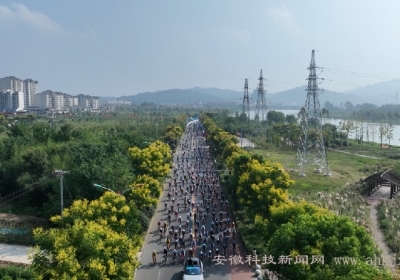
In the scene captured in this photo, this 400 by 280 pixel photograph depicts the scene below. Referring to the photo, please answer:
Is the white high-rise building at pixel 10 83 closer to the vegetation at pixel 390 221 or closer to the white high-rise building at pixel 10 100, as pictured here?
the white high-rise building at pixel 10 100

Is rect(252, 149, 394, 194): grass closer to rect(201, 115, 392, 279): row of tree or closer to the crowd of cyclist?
the crowd of cyclist

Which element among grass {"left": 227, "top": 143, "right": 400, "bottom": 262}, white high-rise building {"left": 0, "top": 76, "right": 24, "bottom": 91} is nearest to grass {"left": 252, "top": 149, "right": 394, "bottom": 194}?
grass {"left": 227, "top": 143, "right": 400, "bottom": 262}

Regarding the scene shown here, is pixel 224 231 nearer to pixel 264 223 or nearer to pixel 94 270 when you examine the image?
pixel 264 223

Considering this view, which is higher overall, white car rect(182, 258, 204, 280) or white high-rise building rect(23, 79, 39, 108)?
white high-rise building rect(23, 79, 39, 108)

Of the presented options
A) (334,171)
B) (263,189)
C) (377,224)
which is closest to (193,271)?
(263,189)

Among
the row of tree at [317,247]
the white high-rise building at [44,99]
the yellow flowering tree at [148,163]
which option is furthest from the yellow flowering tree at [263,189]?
the white high-rise building at [44,99]

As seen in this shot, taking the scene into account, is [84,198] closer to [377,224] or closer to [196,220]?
[196,220]

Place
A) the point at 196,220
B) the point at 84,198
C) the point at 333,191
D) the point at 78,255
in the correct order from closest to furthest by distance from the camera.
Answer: the point at 78,255
the point at 84,198
the point at 196,220
the point at 333,191
